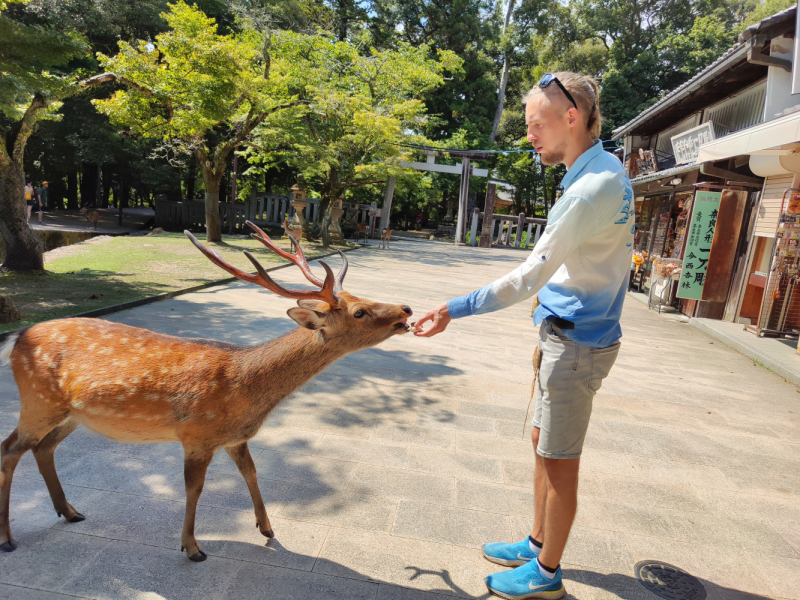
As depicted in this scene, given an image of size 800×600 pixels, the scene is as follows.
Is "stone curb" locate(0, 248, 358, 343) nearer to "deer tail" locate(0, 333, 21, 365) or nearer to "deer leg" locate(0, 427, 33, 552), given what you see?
"deer tail" locate(0, 333, 21, 365)

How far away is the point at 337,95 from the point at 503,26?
2171cm

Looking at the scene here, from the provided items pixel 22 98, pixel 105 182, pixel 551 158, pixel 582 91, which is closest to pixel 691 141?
pixel 551 158

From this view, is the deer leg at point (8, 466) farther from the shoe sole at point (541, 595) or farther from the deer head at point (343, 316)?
the shoe sole at point (541, 595)

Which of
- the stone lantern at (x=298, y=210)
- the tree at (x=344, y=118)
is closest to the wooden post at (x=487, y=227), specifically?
the tree at (x=344, y=118)

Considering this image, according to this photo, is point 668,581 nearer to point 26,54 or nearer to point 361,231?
point 26,54

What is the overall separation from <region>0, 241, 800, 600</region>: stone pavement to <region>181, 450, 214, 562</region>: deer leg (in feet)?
0.20

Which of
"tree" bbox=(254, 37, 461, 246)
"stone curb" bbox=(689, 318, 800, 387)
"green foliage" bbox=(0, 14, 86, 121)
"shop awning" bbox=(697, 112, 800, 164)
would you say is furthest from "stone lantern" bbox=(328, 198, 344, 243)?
"green foliage" bbox=(0, 14, 86, 121)

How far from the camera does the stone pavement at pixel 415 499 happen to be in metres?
2.31

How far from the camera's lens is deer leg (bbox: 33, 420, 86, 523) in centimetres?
250

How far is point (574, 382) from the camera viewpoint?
211 centimetres

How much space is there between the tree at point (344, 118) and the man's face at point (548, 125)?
46.9 feet

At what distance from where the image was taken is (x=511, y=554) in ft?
8.18

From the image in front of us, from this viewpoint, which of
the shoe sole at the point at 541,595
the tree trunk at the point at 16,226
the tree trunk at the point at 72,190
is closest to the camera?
the shoe sole at the point at 541,595

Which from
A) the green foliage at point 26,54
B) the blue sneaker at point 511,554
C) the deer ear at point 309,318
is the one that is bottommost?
the blue sneaker at point 511,554
